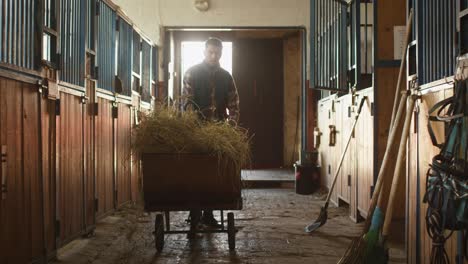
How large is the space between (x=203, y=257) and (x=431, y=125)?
182cm

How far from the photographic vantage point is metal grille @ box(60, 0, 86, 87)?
3949 millimetres

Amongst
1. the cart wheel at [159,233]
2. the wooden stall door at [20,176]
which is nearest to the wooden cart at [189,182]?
the cart wheel at [159,233]

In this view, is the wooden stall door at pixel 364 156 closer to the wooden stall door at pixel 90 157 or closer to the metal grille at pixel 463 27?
the metal grille at pixel 463 27

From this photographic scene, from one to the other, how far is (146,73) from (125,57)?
62.8 inches

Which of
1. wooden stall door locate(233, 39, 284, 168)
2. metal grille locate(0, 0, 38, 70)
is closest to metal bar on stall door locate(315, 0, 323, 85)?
metal grille locate(0, 0, 38, 70)

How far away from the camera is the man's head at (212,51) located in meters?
4.73

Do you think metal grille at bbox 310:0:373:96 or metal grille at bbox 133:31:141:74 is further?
metal grille at bbox 133:31:141:74

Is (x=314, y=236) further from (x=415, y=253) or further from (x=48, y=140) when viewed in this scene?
(x=48, y=140)

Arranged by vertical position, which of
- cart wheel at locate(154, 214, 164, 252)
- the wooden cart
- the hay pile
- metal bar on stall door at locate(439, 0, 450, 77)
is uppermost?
metal bar on stall door at locate(439, 0, 450, 77)

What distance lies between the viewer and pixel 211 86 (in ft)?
15.6

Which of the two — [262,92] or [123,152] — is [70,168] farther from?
[262,92]

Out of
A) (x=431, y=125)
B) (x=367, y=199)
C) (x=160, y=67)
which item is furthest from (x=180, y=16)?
(x=431, y=125)

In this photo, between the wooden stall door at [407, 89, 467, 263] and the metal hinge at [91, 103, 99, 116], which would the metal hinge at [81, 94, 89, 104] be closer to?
the metal hinge at [91, 103, 99, 116]

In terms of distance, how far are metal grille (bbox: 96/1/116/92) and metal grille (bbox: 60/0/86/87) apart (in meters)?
0.58
